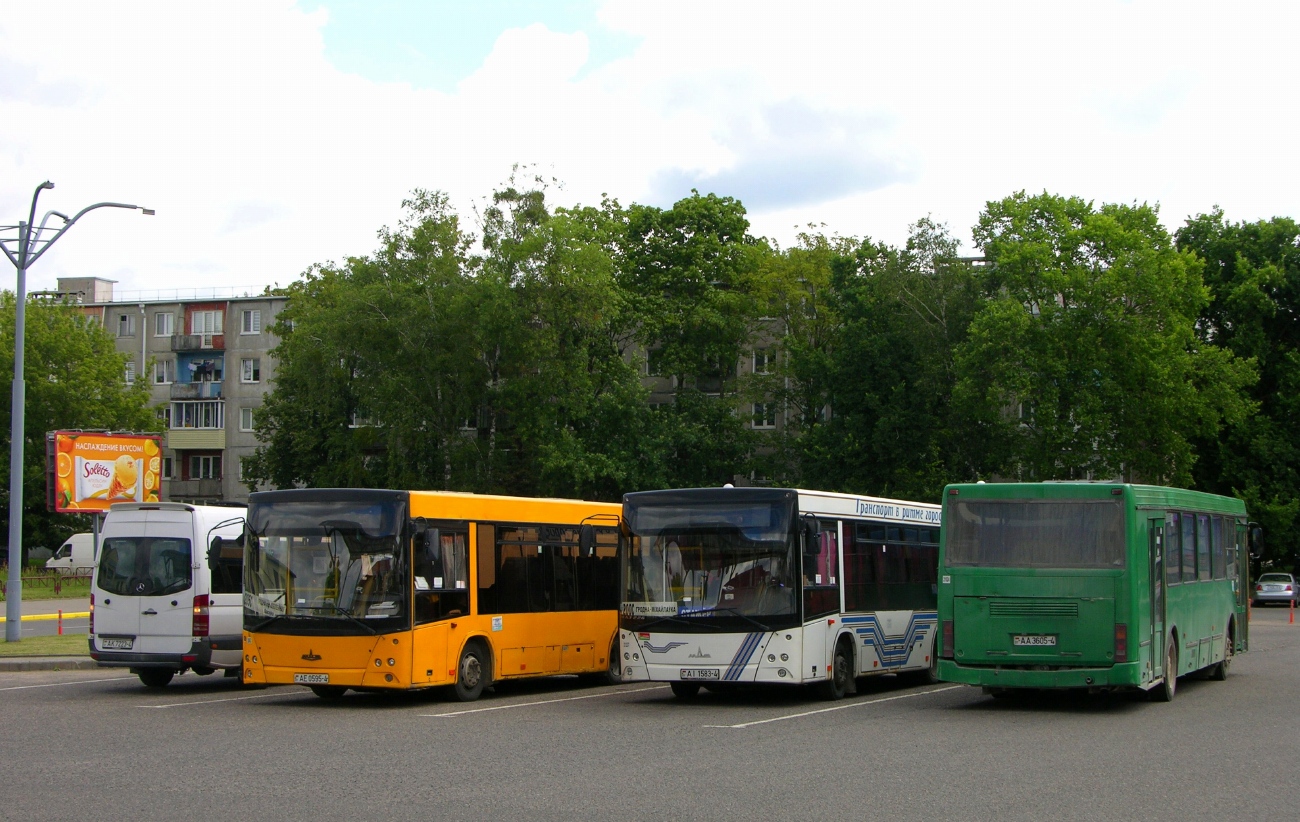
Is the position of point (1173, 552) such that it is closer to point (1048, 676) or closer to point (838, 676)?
point (1048, 676)

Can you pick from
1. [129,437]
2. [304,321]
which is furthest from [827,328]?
[129,437]

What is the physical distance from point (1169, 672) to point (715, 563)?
593cm

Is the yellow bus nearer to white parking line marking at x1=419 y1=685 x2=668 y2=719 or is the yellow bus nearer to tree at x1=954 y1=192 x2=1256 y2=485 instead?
white parking line marking at x1=419 y1=685 x2=668 y2=719

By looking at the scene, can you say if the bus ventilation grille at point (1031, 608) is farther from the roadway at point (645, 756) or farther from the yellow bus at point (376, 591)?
the yellow bus at point (376, 591)

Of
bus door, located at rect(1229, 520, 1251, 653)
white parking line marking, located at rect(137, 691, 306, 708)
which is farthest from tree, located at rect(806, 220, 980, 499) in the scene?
white parking line marking, located at rect(137, 691, 306, 708)

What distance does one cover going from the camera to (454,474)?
5584 centimetres

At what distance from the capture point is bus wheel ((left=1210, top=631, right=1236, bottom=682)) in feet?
73.8

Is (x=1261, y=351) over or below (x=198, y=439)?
over

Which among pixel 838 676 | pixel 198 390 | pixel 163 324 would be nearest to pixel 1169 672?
pixel 838 676

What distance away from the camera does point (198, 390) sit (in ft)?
287

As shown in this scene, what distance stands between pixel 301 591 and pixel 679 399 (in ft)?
143

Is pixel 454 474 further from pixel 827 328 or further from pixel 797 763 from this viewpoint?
pixel 797 763

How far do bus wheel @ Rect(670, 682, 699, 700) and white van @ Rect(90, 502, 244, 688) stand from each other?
6.19m

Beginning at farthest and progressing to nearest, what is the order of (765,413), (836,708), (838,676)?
1. (765,413)
2. (838,676)
3. (836,708)
